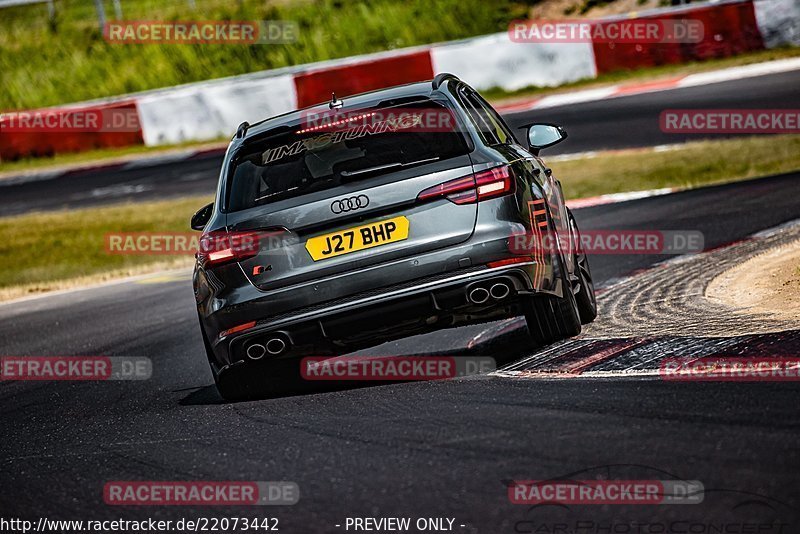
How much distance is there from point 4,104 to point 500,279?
33367 millimetres

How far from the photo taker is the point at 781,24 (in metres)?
24.6

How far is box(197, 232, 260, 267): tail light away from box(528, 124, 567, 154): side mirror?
73.0 inches

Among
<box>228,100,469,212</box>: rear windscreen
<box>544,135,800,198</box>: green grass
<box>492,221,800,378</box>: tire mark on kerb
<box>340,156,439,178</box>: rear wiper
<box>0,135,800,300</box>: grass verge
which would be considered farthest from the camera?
<box>0,135,800,300</box>: grass verge

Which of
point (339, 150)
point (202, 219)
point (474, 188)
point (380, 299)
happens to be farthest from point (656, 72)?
point (380, 299)

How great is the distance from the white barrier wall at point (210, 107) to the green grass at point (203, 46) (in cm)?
677

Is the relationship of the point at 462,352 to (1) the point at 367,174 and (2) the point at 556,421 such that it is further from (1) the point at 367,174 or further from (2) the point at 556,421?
(2) the point at 556,421

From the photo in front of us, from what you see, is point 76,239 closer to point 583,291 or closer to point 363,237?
point 583,291

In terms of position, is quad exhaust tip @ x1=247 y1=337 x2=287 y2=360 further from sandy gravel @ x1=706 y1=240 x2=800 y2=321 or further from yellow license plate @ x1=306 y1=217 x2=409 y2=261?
sandy gravel @ x1=706 y1=240 x2=800 y2=321

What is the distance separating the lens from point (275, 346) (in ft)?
22.9

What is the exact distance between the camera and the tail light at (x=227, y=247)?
22.9ft

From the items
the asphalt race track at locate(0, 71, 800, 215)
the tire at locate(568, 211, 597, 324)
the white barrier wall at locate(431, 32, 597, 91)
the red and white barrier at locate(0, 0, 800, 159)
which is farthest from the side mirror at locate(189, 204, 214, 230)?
the white barrier wall at locate(431, 32, 597, 91)

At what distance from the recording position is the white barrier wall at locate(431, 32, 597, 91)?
26.2 meters

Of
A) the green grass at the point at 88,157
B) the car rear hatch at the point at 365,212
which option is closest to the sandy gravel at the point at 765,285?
the car rear hatch at the point at 365,212

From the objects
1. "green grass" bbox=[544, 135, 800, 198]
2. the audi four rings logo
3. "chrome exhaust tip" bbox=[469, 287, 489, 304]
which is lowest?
"green grass" bbox=[544, 135, 800, 198]
